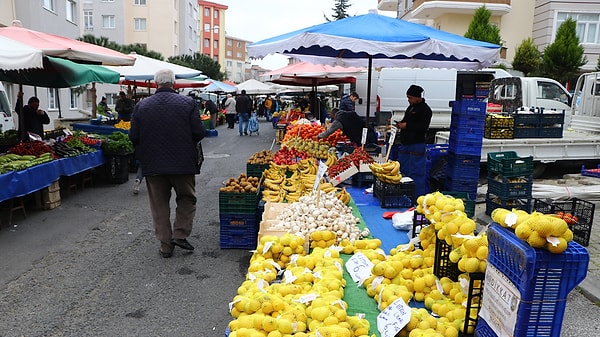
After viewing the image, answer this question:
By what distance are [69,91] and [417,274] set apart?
25.0m

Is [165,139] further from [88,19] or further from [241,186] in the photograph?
[88,19]

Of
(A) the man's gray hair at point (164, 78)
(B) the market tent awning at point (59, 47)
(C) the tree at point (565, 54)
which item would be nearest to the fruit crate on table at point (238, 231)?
(A) the man's gray hair at point (164, 78)

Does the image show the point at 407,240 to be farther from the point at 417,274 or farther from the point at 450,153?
the point at 450,153

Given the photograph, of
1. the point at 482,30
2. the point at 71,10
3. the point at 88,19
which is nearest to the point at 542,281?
the point at 482,30

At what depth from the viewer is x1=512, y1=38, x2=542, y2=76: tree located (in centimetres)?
2209

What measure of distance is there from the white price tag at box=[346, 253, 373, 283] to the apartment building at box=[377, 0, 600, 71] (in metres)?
24.0

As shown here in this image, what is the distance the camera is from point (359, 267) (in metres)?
3.34

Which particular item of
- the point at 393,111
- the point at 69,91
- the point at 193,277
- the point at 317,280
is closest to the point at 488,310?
the point at 317,280

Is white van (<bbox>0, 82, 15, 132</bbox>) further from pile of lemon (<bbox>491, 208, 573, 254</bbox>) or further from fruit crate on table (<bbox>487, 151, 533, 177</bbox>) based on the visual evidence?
pile of lemon (<bbox>491, 208, 573, 254</bbox>)

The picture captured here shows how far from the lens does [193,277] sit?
508cm

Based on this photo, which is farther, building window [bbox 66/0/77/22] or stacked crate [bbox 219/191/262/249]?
building window [bbox 66/0/77/22]

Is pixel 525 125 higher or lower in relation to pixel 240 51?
lower

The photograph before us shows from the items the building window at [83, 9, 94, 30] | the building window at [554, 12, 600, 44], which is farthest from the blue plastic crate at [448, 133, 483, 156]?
the building window at [83, 9, 94, 30]

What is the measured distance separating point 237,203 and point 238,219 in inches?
8.7
